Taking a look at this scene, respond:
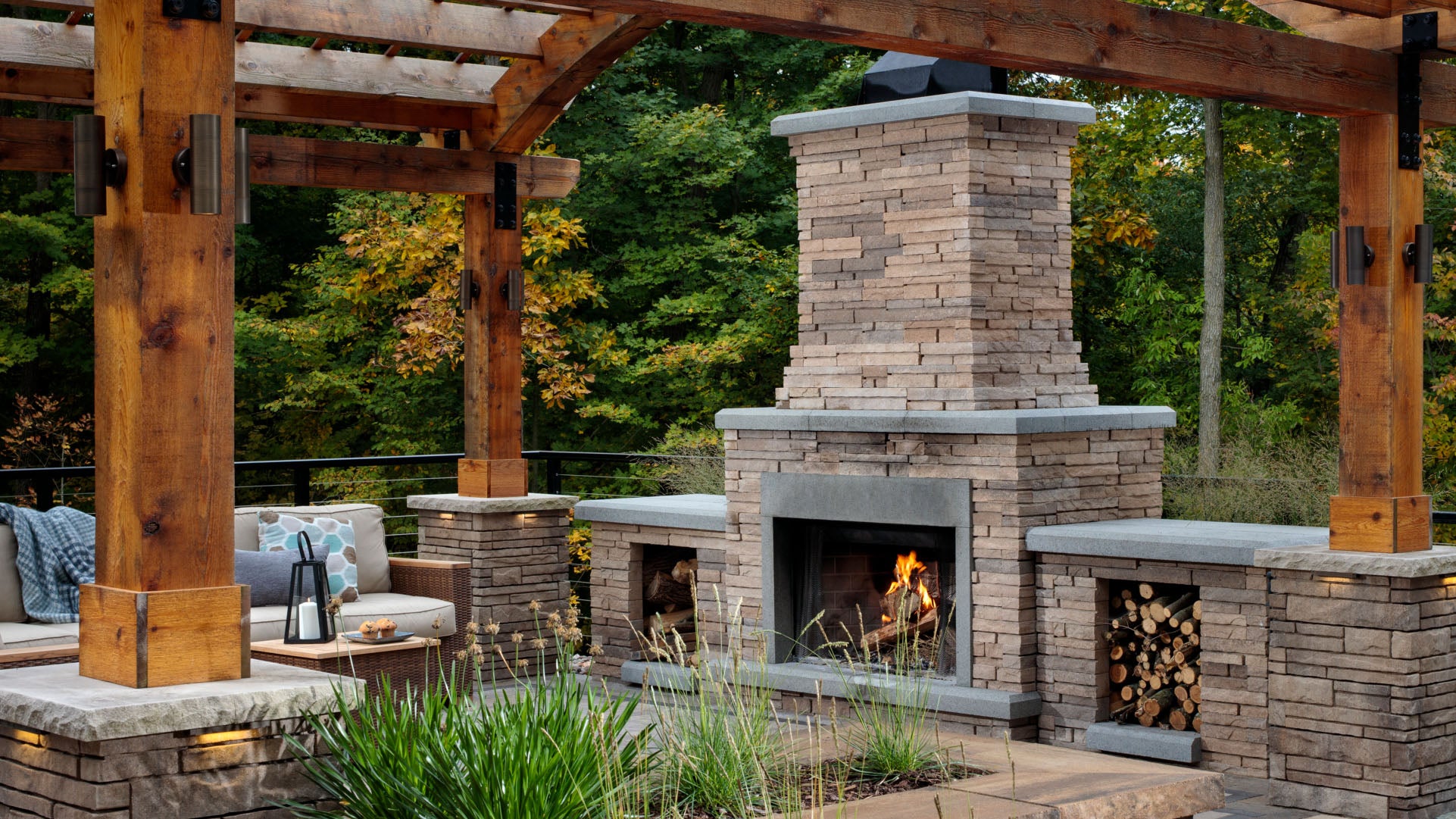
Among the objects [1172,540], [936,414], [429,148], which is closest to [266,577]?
[429,148]

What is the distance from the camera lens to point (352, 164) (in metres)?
7.45

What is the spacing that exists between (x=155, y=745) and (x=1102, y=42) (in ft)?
11.1

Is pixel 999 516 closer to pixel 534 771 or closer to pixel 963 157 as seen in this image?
pixel 963 157

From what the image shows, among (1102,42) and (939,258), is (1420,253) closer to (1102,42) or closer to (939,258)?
(1102,42)

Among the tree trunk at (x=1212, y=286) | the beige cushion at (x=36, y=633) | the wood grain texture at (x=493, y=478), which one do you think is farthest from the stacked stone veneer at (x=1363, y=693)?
the tree trunk at (x=1212, y=286)

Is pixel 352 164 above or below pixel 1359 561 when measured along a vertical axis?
above

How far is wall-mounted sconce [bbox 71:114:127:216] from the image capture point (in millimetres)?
3408

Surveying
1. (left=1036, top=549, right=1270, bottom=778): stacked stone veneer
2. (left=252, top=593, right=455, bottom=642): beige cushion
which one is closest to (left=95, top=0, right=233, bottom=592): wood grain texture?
(left=252, top=593, right=455, bottom=642): beige cushion

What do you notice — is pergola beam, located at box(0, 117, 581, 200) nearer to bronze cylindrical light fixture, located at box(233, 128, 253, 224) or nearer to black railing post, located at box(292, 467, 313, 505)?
black railing post, located at box(292, 467, 313, 505)

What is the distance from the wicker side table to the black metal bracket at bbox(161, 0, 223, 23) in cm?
271

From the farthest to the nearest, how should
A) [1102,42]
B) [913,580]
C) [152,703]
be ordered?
[913,580] < [1102,42] < [152,703]

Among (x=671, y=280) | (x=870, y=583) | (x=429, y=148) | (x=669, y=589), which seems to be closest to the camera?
(x=870, y=583)

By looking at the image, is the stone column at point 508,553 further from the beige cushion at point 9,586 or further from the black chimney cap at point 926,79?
the black chimney cap at point 926,79

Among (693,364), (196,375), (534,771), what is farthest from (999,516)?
(693,364)
